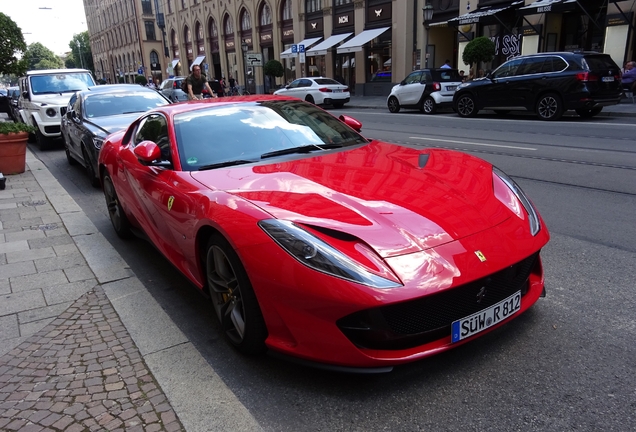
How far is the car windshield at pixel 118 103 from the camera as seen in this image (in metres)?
8.94

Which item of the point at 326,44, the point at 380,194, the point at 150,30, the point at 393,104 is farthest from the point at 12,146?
the point at 150,30

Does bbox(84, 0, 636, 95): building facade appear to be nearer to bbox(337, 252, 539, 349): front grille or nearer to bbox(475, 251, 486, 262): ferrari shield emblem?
bbox(475, 251, 486, 262): ferrari shield emblem

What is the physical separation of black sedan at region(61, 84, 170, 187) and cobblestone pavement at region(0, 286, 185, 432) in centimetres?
479

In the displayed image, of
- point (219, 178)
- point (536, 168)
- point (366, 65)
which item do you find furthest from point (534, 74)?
point (366, 65)

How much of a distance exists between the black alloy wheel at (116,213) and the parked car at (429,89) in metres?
15.0

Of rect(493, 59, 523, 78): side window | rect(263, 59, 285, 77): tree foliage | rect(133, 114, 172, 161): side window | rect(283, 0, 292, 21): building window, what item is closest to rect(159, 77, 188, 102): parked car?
rect(263, 59, 285, 77): tree foliage

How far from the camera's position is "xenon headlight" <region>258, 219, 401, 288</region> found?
2291 mm

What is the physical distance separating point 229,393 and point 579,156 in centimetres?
802

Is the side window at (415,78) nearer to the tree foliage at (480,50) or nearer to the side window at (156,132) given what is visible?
Result: the tree foliage at (480,50)

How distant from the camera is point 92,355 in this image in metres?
3.12

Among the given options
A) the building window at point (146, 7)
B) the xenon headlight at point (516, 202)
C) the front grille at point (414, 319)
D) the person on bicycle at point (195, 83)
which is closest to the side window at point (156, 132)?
the front grille at point (414, 319)

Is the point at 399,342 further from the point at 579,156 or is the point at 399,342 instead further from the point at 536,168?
the point at 579,156

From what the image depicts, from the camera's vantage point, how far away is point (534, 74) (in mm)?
14406

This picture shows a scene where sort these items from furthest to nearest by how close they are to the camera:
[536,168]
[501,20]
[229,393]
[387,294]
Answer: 1. [501,20]
2. [536,168]
3. [229,393]
4. [387,294]
